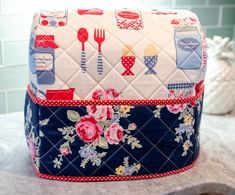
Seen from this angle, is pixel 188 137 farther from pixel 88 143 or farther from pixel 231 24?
pixel 231 24

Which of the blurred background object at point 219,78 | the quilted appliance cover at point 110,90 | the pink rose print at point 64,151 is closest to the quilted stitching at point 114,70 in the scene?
the quilted appliance cover at point 110,90

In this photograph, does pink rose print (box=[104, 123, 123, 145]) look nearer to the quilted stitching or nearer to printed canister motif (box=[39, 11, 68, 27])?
the quilted stitching

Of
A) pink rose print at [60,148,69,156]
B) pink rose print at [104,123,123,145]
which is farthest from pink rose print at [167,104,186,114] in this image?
pink rose print at [60,148,69,156]

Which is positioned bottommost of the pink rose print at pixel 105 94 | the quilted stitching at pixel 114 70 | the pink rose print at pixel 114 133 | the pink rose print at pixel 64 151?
the pink rose print at pixel 64 151

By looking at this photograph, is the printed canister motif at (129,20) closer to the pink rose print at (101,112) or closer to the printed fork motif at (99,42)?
the printed fork motif at (99,42)

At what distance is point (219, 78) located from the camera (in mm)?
1166

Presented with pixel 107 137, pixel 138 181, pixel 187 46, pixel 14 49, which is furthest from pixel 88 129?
pixel 14 49

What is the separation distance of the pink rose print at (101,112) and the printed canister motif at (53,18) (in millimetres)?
175

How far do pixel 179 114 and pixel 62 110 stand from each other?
237mm

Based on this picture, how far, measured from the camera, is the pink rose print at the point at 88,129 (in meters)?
0.74

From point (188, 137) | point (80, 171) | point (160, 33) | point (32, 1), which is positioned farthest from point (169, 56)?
point (32, 1)

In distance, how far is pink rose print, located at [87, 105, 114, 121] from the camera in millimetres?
740

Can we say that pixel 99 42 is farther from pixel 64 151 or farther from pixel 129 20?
pixel 64 151

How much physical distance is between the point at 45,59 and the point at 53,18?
0.29 feet
